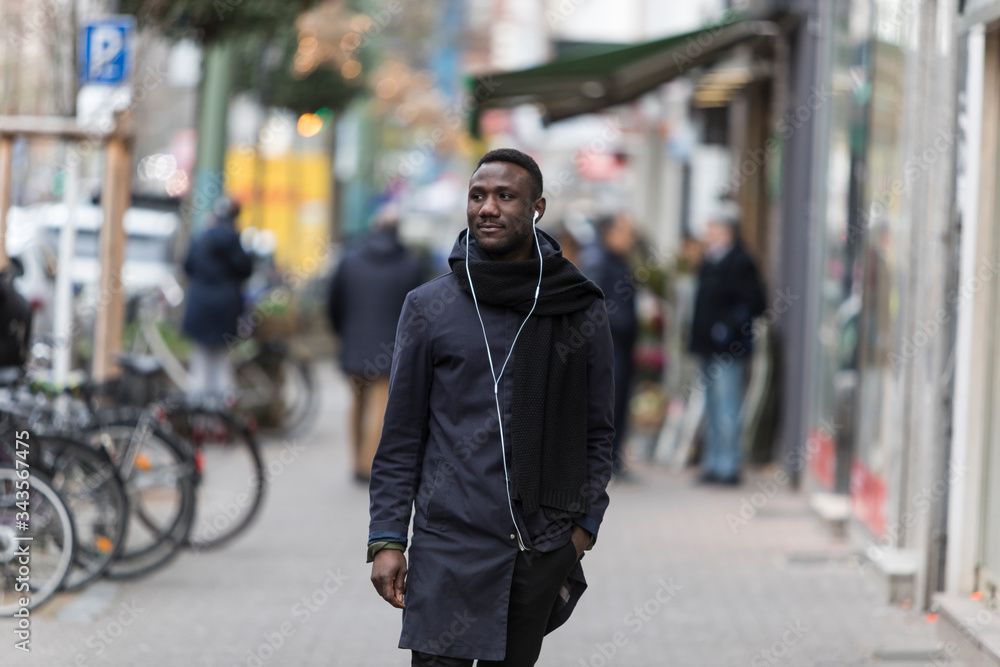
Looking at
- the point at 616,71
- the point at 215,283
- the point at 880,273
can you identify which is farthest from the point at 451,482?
the point at 215,283

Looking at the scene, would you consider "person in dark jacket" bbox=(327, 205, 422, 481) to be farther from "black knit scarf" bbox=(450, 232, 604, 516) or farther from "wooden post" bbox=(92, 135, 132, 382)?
"black knit scarf" bbox=(450, 232, 604, 516)

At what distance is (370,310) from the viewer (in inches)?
436

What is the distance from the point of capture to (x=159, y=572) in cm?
772

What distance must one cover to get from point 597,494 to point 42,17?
6.73 m

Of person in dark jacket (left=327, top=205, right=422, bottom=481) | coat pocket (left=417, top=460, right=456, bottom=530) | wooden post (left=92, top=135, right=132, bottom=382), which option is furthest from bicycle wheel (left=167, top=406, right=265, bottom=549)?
coat pocket (left=417, top=460, right=456, bottom=530)

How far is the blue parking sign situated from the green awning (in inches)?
128

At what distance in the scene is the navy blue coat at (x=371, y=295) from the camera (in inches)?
434

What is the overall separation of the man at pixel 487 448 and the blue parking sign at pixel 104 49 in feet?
19.0

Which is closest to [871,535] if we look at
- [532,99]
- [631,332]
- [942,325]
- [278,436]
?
[942,325]

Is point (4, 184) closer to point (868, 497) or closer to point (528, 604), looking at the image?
point (868, 497)

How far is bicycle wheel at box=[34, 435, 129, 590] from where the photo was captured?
6.82 metres

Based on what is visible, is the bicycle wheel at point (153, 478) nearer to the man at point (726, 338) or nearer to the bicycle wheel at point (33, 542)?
the bicycle wheel at point (33, 542)

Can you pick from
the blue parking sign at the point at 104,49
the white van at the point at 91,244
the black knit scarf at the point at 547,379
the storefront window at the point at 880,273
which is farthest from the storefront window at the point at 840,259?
the black knit scarf at the point at 547,379

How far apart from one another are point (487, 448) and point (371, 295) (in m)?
7.50
